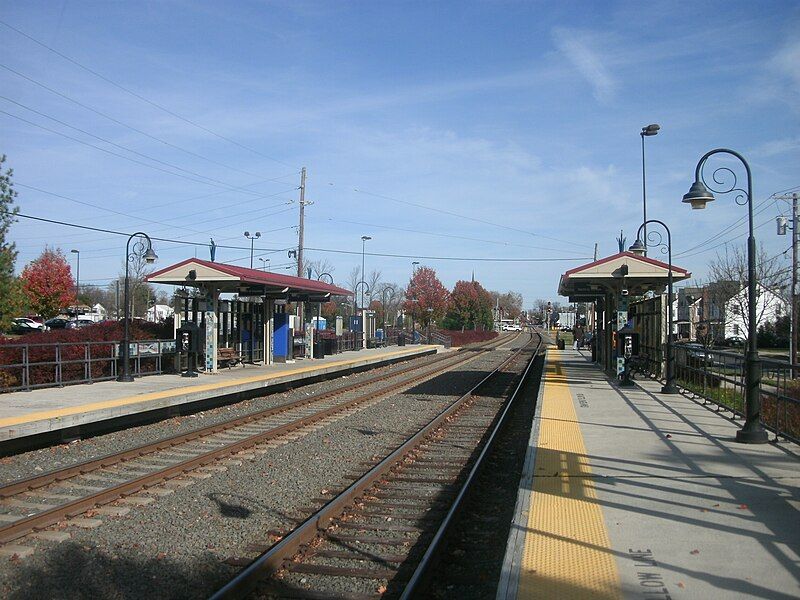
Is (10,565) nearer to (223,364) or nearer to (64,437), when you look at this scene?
(64,437)

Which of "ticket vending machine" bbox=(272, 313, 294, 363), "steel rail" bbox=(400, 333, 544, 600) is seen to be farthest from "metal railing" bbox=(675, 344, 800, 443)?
"ticket vending machine" bbox=(272, 313, 294, 363)

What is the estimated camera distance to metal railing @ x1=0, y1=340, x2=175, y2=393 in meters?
17.5

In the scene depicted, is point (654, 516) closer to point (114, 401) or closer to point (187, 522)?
point (187, 522)

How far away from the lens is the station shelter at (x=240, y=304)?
21.7m

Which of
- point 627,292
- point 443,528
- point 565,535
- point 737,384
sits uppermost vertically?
point 627,292

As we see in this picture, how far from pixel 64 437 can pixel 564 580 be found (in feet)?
33.6

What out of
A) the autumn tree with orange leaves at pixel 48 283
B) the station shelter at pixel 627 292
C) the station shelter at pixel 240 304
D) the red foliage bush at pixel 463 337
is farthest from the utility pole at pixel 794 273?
the autumn tree with orange leaves at pixel 48 283

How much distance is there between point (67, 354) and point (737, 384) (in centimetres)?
1593

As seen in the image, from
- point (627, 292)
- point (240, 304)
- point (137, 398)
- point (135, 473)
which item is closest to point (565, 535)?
point (135, 473)

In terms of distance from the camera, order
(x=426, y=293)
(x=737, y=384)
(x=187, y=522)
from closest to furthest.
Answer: (x=187, y=522) < (x=737, y=384) < (x=426, y=293)

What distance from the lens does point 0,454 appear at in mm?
11578

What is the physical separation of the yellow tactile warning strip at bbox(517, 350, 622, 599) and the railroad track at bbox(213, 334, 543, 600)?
86 centimetres

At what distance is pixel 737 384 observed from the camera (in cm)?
1373

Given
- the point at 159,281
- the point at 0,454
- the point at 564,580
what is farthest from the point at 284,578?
the point at 159,281
